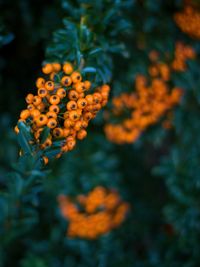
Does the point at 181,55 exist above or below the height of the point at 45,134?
below

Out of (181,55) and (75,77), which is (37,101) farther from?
(181,55)

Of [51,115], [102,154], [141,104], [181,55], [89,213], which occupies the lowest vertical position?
[89,213]

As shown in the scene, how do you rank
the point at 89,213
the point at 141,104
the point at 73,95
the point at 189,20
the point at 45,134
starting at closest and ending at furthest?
1. the point at 45,134
2. the point at 73,95
3. the point at 189,20
4. the point at 141,104
5. the point at 89,213

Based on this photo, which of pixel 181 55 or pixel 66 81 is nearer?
pixel 66 81

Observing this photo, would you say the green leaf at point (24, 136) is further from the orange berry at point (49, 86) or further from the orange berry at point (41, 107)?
the orange berry at point (49, 86)

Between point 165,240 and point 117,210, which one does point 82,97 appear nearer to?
point 117,210

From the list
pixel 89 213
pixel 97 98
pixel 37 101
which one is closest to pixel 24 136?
pixel 37 101

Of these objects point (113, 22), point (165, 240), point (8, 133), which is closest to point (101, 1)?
point (113, 22)
